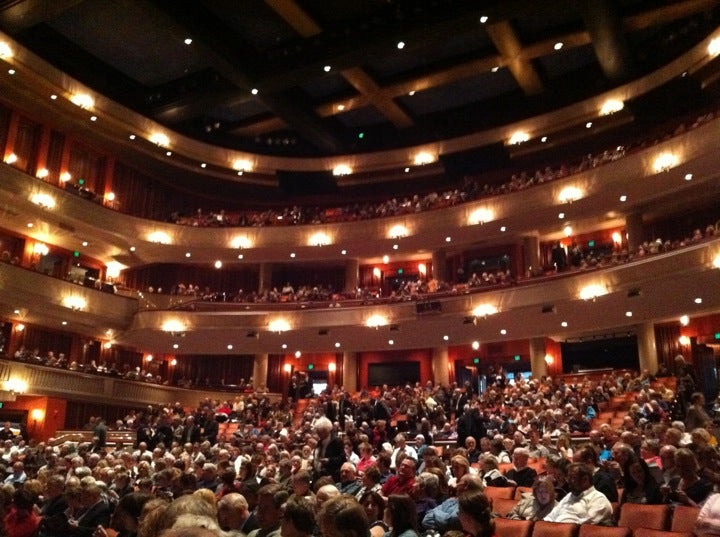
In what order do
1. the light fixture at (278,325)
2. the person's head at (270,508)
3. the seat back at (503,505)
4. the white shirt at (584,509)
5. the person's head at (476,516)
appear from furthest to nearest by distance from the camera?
the light fixture at (278,325), the seat back at (503,505), the white shirt at (584,509), the person's head at (270,508), the person's head at (476,516)

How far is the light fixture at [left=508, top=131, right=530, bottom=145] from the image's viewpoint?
20078mm

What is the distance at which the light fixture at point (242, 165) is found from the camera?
22120 millimetres

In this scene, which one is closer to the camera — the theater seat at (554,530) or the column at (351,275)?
the theater seat at (554,530)

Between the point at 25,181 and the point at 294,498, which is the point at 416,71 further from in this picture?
the point at 294,498

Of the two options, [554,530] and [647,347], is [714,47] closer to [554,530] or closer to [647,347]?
[647,347]

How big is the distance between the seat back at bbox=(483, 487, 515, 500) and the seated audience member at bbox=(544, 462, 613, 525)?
2.90 feet

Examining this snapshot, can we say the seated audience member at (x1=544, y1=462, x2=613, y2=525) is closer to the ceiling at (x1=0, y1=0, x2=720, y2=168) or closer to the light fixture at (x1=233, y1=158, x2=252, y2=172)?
the ceiling at (x1=0, y1=0, x2=720, y2=168)

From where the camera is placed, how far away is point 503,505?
5320mm

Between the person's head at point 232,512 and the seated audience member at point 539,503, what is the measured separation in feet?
7.02

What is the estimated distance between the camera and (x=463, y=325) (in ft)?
60.1

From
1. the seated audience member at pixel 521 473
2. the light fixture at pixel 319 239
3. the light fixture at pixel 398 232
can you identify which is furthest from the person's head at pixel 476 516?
the light fixture at pixel 319 239

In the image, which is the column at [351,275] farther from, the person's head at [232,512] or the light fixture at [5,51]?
the person's head at [232,512]

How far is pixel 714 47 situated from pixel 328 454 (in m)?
14.7

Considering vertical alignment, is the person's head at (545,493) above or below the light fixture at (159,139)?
below
